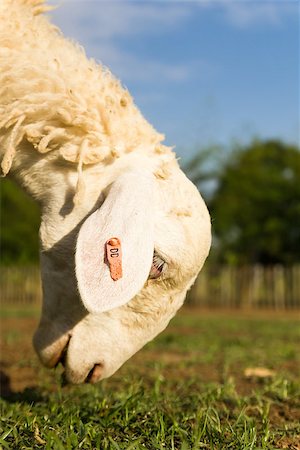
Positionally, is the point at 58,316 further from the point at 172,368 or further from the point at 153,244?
the point at 172,368

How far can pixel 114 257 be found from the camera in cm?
326

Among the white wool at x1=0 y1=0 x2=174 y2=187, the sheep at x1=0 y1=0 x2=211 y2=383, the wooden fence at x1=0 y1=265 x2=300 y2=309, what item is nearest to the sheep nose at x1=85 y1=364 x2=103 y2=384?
the sheep at x1=0 y1=0 x2=211 y2=383

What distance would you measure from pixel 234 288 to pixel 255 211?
317 inches

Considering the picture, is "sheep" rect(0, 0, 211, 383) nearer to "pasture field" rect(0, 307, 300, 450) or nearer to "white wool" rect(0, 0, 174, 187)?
"white wool" rect(0, 0, 174, 187)

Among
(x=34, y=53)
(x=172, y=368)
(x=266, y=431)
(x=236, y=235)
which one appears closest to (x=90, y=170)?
(x=34, y=53)

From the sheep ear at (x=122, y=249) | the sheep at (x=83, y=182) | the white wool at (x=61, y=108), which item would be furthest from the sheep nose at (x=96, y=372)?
the white wool at (x=61, y=108)

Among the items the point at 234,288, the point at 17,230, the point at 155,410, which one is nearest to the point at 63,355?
the point at 155,410

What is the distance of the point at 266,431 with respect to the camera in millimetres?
3436

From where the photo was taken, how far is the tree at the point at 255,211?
137 ft

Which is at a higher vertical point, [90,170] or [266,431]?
[90,170]

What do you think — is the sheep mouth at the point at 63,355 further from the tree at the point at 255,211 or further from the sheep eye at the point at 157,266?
the tree at the point at 255,211

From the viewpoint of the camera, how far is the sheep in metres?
3.69

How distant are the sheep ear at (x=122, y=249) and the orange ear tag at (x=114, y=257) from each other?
0.03 feet

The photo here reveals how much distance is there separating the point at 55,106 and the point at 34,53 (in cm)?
40
